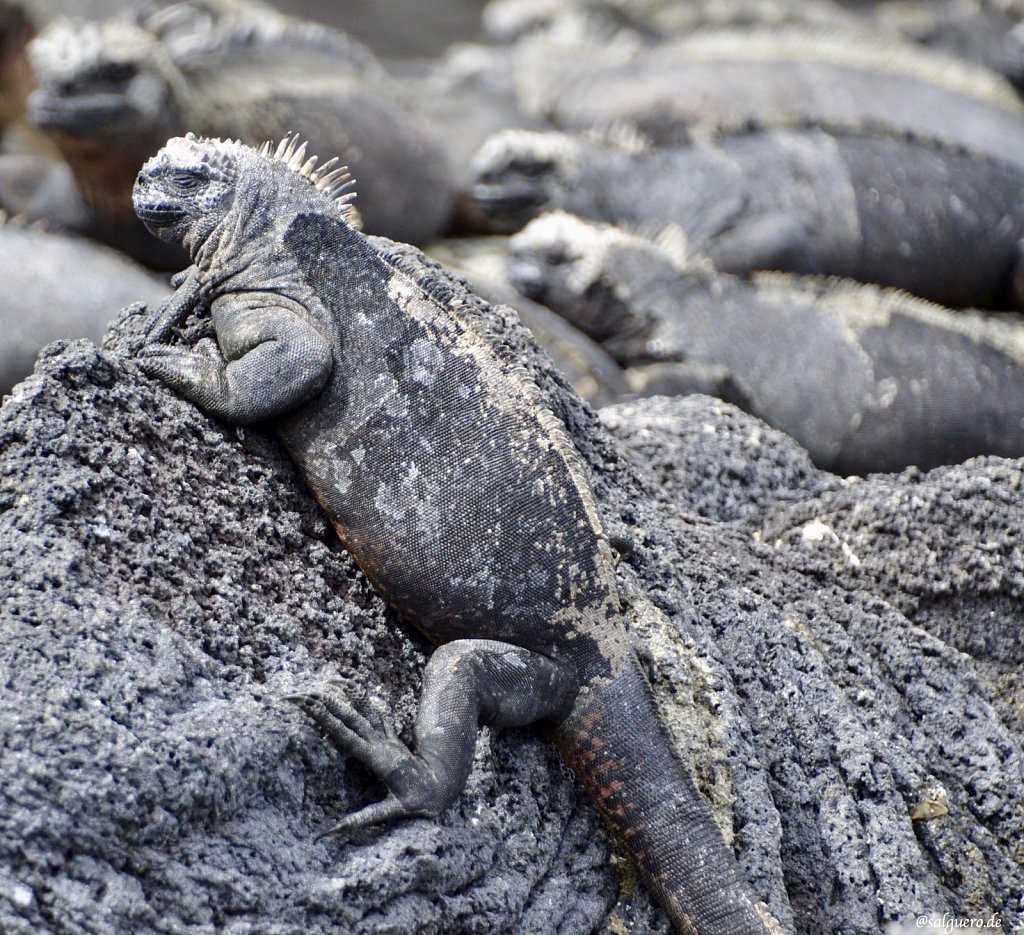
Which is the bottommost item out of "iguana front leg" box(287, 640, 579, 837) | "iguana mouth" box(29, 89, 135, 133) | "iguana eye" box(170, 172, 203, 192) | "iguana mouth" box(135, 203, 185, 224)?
"iguana mouth" box(29, 89, 135, 133)

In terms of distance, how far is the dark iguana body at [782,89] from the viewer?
27.7ft

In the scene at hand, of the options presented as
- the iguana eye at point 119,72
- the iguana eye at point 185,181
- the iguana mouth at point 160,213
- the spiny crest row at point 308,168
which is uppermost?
the spiny crest row at point 308,168

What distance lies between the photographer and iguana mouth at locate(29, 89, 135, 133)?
601cm

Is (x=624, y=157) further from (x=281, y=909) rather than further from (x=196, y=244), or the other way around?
(x=281, y=909)

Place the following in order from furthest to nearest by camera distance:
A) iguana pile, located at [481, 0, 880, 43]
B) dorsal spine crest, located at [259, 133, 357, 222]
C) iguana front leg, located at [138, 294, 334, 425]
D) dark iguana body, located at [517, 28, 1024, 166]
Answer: iguana pile, located at [481, 0, 880, 43], dark iguana body, located at [517, 28, 1024, 166], dorsal spine crest, located at [259, 133, 357, 222], iguana front leg, located at [138, 294, 334, 425]

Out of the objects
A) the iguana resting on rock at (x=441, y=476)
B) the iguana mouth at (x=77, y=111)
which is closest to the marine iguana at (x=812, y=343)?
the iguana mouth at (x=77, y=111)

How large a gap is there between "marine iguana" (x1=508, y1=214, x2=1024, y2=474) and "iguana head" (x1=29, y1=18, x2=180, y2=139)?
1973mm

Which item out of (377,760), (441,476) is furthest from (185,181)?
(377,760)

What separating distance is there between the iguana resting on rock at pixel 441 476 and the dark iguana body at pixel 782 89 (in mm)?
5784

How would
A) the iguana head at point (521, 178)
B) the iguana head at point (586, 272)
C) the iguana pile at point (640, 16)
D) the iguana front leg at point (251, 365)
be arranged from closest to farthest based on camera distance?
the iguana front leg at point (251, 365) < the iguana head at point (586, 272) < the iguana head at point (521, 178) < the iguana pile at point (640, 16)

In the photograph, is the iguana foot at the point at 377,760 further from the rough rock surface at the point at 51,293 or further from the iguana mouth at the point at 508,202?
the iguana mouth at the point at 508,202

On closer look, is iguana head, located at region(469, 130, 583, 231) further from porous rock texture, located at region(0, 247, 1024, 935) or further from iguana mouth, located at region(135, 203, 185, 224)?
iguana mouth, located at region(135, 203, 185, 224)

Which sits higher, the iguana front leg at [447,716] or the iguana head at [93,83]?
the iguana front leg at [447,716]

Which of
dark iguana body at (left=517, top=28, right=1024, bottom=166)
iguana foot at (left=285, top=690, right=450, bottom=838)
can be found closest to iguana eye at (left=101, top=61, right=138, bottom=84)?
dark iguana body at (left=517, top=28, right=1024, bottom=166)
